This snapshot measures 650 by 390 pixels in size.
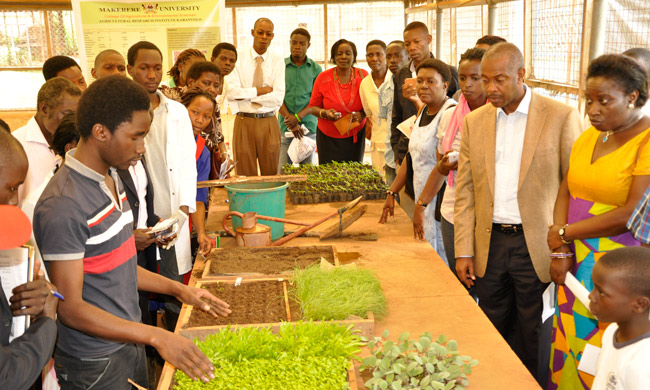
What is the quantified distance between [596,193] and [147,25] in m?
6.20

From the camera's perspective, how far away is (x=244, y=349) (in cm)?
218

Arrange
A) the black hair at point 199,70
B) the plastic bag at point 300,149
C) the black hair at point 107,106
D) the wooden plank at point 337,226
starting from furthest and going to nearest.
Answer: the plastic bag at point 300,149, the black hair at point 199,70, the wooden plank at point 337,226, the black hair at point 107,106

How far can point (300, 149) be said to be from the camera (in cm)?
690

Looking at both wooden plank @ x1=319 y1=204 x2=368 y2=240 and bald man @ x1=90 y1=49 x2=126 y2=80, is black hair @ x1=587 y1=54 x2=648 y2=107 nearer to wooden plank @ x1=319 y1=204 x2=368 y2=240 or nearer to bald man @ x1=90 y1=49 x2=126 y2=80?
wooden plank @ x1=319 y1=204 x2=368 y2=240

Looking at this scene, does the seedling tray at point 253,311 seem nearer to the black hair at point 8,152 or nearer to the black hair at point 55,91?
the black hair at point 8,152

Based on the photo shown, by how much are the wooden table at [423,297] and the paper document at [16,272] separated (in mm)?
1454

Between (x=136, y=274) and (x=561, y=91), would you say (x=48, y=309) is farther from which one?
(x=561, y=91)

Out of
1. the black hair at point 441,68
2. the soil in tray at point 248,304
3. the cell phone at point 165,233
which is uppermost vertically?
the black hair at point 441,68

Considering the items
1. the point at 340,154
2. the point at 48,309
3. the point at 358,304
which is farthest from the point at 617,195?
the point at 340,154

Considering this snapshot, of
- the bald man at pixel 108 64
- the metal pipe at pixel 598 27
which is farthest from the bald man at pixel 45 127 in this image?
the metal pipe at pixel 598 27

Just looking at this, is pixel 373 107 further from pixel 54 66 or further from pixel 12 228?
pixel 12 228

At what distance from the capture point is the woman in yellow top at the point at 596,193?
2.54 metres

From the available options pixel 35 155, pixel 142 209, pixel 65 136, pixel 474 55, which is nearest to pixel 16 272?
pixel 65 136

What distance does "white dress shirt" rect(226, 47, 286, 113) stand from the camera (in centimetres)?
675
